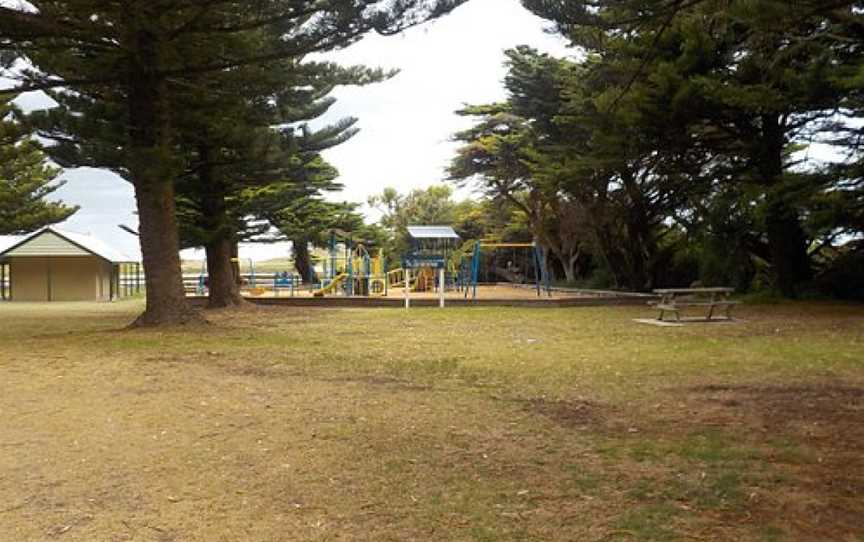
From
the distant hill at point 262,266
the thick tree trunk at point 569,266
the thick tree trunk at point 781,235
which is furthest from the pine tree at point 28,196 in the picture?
the thick tree trunk at point 781,235

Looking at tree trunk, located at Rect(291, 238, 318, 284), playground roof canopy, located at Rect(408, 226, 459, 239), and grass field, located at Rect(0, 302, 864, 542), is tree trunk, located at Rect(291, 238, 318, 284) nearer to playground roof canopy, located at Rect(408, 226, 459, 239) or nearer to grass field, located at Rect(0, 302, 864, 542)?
playground roof canopy, located at Rect(408, 226, 459, 239)

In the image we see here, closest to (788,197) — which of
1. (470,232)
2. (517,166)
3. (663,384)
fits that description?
(663,384)

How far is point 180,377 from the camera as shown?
672cm

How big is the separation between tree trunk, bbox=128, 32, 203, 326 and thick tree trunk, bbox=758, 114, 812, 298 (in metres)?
9.97

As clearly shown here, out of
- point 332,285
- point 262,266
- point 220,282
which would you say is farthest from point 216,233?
point 262,266

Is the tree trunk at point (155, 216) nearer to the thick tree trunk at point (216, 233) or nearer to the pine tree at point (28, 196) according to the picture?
the thick tree trunk at point (216, 233)

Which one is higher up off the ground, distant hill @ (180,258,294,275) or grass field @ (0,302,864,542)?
distant hill @ (180,258,294,275)

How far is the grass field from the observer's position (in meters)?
3.06

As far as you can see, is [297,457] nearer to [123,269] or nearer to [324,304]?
[324,304]

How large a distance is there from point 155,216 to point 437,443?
27.7 feet

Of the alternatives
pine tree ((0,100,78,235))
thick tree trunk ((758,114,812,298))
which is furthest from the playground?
pine tree ((0,100,78,235))

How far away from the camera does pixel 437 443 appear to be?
4297 millimetres

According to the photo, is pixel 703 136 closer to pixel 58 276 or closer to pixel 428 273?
pixel 428 273

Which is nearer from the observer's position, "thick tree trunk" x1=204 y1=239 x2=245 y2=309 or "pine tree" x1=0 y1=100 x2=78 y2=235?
"thick tree trunk" x1=204 y1=239 x2=245 y2=309
